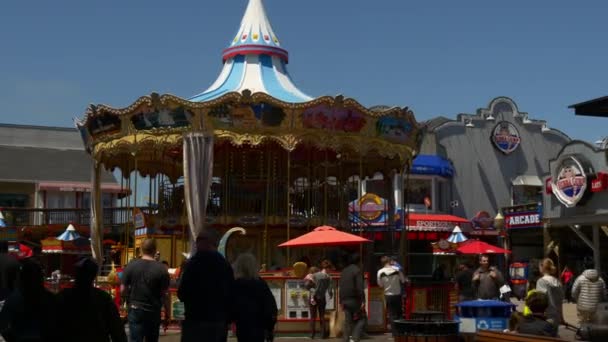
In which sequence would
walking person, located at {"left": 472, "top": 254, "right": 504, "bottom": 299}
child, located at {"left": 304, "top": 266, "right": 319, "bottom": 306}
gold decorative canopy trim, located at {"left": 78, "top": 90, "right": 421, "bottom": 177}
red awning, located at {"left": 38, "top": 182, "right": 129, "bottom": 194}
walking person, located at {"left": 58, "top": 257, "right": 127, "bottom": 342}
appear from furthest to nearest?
red awning, located at {"left": 38, "top": 182, "right": 129, "bottom": 194}
gold decorative canopy trim, located at {"left": 78, "top": 90, "right": 421, "bottom": 177}
child, located at {"left": 304, "top": 266, "right": 319, "bottom": 306}
walking person, located at {"left": 472, "top": 254, "right": 504, "bottom": 299}
walking person, located at {"left": 58, "top": 257, "right": 127, "bottom": 342}

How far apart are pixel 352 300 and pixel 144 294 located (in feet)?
16.9

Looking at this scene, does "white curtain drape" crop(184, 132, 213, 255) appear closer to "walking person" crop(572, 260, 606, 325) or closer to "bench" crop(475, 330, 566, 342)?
"walking person" crop(572, 260, 606, 325)

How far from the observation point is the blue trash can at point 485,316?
10836 millimetres

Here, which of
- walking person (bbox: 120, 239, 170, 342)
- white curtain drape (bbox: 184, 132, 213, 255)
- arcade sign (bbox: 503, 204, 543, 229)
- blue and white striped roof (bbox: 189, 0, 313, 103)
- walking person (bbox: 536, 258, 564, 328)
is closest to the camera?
walking person (bbox: 120, 239, 170, 342)

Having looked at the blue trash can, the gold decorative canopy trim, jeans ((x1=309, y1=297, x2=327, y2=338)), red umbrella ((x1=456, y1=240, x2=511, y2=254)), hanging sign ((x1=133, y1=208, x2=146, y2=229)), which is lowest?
jeans ((x1=309, y1=297, x2=327, y2=338))

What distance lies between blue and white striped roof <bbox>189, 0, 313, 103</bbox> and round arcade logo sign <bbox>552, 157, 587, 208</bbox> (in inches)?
524

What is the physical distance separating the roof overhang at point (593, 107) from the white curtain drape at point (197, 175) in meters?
10.8

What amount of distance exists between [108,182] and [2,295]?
126ft

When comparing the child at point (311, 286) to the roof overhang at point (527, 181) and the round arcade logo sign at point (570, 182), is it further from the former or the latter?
the roof overhang at point (527, 181)

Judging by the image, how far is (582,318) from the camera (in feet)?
46.2

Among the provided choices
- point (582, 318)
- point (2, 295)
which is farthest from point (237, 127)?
point (2, 295)

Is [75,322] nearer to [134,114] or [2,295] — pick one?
[2,295]

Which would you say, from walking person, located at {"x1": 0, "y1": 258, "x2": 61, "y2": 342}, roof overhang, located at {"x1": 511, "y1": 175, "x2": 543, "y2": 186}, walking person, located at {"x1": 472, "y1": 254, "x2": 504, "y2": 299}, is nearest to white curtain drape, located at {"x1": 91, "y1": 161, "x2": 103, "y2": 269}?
walking person, located at {"x1": 472, "y1": 254, "x2": 504, "y2": 299}

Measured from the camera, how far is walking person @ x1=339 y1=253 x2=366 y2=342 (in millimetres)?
13300
